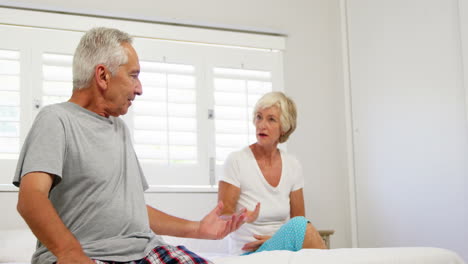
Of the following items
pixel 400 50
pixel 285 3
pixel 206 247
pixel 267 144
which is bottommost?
pixel 206 247

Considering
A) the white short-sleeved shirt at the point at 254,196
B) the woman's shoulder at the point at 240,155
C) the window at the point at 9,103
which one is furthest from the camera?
the window at the point at 9,103

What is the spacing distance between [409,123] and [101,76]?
2174mm

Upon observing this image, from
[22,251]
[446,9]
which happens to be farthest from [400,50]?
[22,251]

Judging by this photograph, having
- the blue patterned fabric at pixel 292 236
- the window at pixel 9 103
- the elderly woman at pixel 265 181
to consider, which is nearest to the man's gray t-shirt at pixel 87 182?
the blue patterned fabric at pixel 292 236

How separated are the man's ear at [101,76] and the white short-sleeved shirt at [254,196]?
110cm

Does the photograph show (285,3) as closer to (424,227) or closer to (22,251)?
(424,227)

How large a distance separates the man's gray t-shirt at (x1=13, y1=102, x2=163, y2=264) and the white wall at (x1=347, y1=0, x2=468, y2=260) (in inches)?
77.3

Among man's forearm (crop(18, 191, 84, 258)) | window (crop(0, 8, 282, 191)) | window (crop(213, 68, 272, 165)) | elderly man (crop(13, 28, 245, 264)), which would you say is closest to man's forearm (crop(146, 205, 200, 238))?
elderly man (crop(13, 28, 245, 264))

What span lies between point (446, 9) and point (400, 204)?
1.08m

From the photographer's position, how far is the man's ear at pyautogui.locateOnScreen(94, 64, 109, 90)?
1622mm

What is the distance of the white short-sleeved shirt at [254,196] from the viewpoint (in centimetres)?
257

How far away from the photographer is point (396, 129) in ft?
11.4

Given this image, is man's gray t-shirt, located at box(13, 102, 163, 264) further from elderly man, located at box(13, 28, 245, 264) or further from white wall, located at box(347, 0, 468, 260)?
white wall, located at box(347, 0, 468, 260)

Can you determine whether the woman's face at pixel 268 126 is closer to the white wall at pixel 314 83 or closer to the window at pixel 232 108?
the window at pixel 232 108
